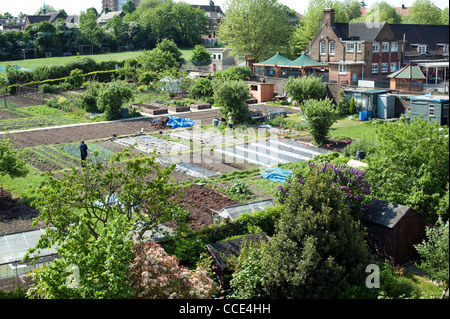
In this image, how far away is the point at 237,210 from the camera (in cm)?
1747

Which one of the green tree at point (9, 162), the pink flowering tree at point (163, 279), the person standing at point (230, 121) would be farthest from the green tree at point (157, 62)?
the pink flowering tree at point (163, 279)

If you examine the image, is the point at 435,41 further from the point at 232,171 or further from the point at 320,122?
the point at 232,171

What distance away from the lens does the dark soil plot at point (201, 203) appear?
1777 cm

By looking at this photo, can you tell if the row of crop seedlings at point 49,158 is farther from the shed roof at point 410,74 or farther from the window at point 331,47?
the window at point 331,47

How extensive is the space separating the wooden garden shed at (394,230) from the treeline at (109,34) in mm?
68918

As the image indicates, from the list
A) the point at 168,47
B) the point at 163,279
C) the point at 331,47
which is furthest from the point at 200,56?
the point at 163,279

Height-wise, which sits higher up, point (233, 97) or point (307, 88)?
point (307, 88)

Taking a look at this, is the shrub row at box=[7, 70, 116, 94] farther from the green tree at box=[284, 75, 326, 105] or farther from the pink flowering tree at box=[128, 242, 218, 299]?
the pink flowering tree at box=[128, 242, 218, 299]

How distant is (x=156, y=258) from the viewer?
36.6 ft

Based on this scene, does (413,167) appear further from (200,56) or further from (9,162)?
(200,56)

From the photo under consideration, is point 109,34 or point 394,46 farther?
point 109,34

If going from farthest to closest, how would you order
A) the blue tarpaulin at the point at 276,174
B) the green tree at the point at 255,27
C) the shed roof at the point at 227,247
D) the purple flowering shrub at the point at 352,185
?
1. the green tree at the point at 255,27
2. the blue tarpaulin at the point at 276,174
3. the purple flowering shrub at the point at 352,185
4. the shed roof at the point at 227,247

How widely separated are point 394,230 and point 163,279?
282 inches
